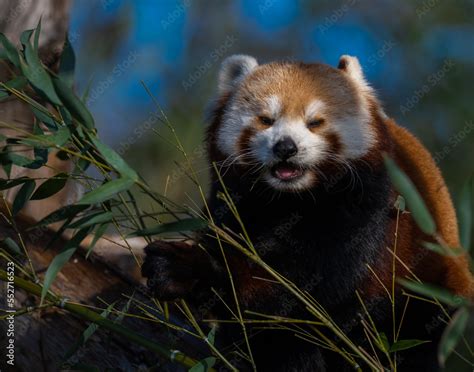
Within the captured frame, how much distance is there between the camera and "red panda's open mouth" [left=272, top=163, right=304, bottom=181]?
3.40 m

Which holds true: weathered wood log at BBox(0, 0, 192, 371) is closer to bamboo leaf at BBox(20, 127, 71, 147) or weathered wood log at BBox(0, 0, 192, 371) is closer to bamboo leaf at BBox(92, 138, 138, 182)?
bamboo leaf at BBox(20, 127, 71, 147)

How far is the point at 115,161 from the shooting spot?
7.70ft

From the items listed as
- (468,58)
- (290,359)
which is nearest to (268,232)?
(290,359)

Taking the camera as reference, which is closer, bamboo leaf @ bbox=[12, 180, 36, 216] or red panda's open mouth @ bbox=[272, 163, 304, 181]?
bamboo leaf @ bbox=[12, 180, 36, 216]

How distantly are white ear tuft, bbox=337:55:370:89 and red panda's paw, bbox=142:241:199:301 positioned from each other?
1523mm

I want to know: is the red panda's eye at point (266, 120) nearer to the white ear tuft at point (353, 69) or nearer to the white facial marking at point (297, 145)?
the white facial marking at point (297, 145)

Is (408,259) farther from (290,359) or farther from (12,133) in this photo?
(12,133)

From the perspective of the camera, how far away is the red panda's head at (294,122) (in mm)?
3420

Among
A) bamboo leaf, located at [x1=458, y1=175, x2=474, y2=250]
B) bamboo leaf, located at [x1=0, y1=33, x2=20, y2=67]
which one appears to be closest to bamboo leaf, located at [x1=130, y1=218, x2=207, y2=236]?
bamboo leaf, located at [x1=0, y1=33, x2=20, y2=67]

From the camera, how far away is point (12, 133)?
4.63m

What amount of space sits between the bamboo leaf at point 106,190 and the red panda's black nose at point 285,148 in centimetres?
113

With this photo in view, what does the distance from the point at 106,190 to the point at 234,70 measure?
1928 mm

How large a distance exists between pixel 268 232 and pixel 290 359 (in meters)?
0.68

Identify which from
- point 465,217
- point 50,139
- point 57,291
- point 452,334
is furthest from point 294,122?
point 452,334
